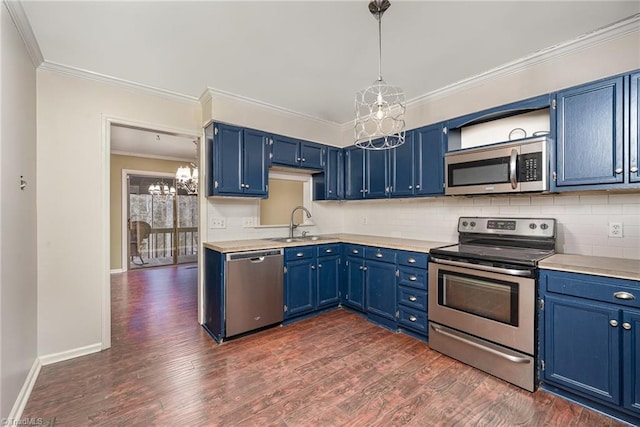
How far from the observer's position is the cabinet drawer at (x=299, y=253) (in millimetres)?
3120

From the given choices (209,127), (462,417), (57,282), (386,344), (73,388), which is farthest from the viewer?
(209,127)

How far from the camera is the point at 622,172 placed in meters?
1.88

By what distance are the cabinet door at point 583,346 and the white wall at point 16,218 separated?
3328mm

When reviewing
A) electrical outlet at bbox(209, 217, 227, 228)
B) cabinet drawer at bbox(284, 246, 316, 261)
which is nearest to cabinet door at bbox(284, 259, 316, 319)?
cabinet drawer at bbox(284, 246, 316, 261)

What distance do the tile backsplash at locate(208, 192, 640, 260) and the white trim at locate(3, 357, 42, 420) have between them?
1.66 metres

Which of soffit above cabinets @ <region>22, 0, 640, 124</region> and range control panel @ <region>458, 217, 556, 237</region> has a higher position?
soffit above cabinets @ <region>22, 0, 640, 124</region>

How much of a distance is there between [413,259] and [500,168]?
110cm

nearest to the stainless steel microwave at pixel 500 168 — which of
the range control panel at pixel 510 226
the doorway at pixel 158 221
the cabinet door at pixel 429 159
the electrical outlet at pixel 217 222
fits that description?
the cabinet door at pixel 429 159

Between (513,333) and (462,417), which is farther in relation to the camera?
(513,333)

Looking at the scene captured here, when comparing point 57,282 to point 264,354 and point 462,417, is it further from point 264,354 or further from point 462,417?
point 462,417

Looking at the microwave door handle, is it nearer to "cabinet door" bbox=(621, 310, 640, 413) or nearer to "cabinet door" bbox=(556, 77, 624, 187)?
"cabinet door" bbox=(556, 77, 624, 187)

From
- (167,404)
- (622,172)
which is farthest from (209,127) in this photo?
(622,172)

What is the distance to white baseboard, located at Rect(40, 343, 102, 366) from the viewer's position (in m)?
2.36

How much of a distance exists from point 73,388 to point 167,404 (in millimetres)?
785
